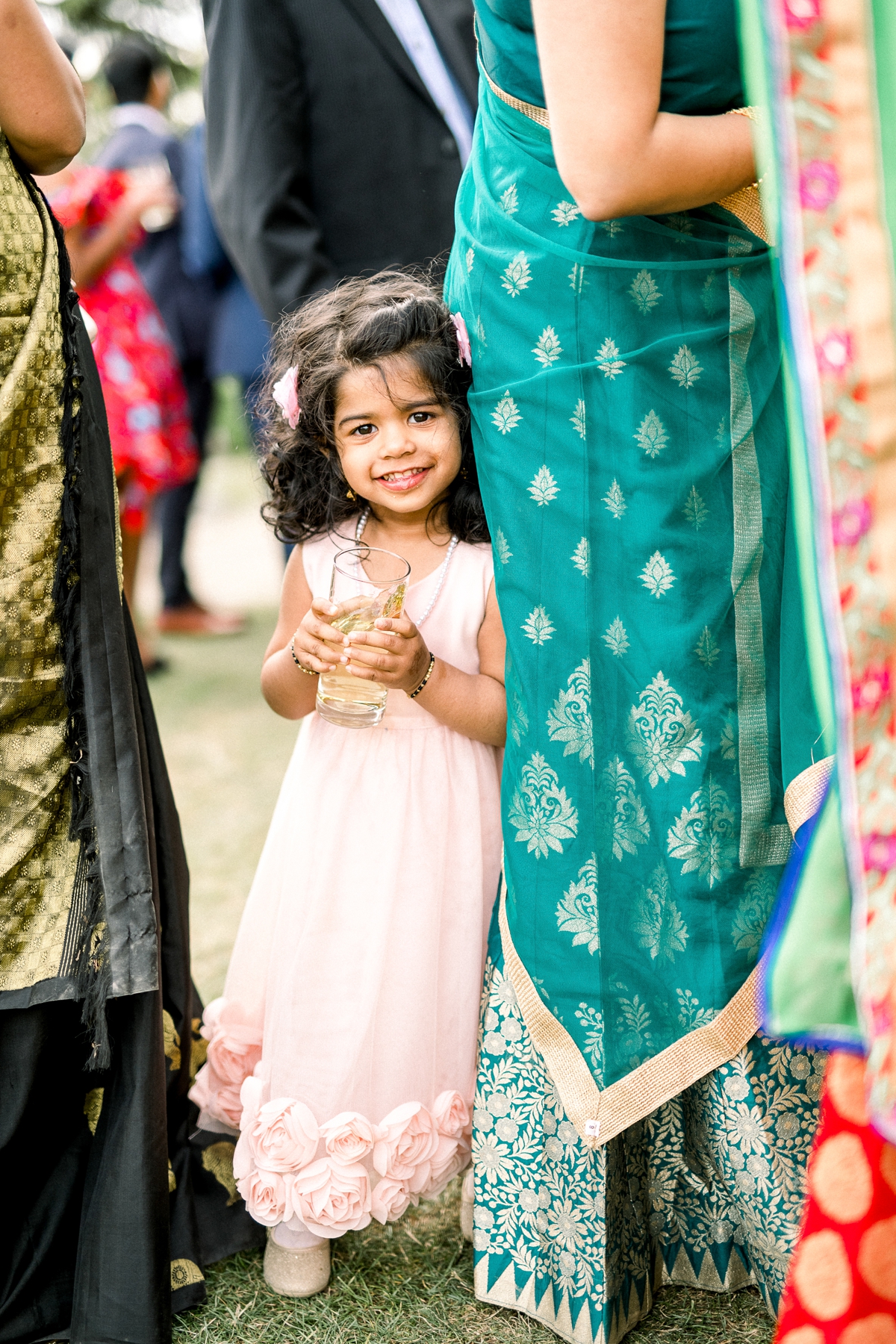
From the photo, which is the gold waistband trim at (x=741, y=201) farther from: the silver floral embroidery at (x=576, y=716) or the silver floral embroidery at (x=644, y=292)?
the silver floral embroidery at (x=576, y=716)

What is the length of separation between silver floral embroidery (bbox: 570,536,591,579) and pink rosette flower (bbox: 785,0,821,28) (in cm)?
69

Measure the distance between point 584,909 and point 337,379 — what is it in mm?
797

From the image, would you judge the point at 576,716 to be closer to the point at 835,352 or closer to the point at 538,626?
the point at 538,626

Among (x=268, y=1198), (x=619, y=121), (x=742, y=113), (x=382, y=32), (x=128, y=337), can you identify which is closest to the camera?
(x=619, y=121)

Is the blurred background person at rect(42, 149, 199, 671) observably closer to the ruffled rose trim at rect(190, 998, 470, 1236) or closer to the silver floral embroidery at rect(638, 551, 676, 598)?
the ruffled rose trim at rect(190, 998, 470, 1236)

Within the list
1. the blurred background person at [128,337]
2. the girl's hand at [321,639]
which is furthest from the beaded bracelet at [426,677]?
the blurred background person at [128,337]

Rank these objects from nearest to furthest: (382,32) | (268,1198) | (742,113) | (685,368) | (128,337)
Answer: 1. (742,113)
2. (685,368)
3. (268,1198)
4. (382,32)
5. (128,337)

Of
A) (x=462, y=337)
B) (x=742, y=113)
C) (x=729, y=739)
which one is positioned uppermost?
(x=742, y=113)

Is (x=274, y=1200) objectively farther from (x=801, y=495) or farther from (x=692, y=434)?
(x=801, y=495)

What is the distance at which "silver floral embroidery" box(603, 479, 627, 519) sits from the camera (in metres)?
1.52

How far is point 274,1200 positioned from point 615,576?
3.25 ft

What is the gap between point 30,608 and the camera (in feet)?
5.20

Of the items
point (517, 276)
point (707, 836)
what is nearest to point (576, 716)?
point (707, 836)

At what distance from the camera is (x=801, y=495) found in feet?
3.20
